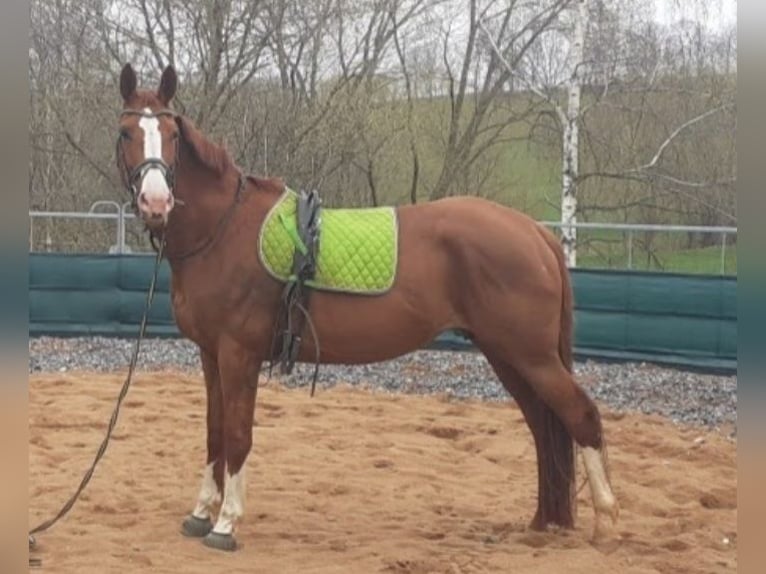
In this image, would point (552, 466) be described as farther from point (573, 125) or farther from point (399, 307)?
point (573, 125)

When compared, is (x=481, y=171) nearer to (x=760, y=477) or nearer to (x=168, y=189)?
(x=168, y=189)

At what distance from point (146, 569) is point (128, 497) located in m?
1.07

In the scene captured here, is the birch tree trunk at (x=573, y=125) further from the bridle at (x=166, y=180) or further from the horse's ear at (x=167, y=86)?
the horse's ear at (x=167, y=86)

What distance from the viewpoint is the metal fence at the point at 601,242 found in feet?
32.6

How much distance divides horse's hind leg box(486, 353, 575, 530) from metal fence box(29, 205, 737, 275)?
5.25 m

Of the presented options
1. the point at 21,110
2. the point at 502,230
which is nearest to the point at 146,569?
the point at 502,230

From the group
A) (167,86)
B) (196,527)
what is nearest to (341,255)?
(167,86)

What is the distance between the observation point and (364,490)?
15.5 ft

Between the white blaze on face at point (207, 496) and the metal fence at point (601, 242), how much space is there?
5753 millimetres

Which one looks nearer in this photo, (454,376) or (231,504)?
(231,504)

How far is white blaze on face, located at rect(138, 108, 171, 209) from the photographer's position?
3365mm

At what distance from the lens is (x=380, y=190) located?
16141mm

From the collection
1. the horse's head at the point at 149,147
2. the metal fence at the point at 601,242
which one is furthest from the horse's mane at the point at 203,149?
the metal fence at the point at 601,242

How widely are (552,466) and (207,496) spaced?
55.9 inches
